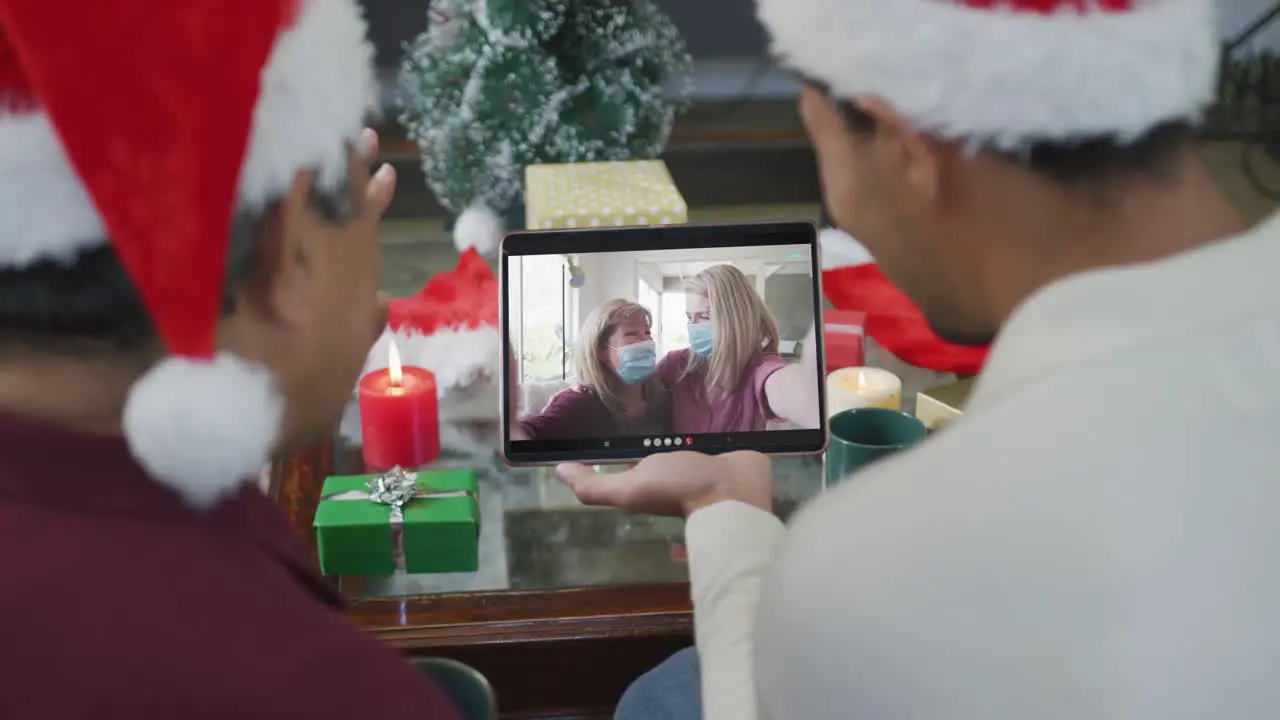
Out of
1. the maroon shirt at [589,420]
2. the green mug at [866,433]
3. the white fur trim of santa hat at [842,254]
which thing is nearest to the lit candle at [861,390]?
the green mug at [866,433]

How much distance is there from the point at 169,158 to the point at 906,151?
0.45 m

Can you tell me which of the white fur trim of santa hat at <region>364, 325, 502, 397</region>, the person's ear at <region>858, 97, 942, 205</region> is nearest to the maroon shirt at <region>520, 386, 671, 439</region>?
the white fur trim of santa hat at <region>364, 325, 502, 397</region>

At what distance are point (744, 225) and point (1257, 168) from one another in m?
2.99

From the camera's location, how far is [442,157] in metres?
1.54

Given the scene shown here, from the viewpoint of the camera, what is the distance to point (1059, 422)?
0.51 metres

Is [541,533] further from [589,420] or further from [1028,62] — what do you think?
[1028,62]

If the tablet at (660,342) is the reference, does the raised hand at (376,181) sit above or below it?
above

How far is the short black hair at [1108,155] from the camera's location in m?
0.66

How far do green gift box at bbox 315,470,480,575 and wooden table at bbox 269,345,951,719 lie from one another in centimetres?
1

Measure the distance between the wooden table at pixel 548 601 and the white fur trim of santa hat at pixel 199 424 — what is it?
0.39m

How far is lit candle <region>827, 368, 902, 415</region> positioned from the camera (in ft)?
3.76

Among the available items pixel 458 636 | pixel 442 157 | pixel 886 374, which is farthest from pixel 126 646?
pixel 442 157

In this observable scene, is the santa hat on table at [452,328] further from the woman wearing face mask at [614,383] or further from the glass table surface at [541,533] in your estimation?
the woman wearing face mask at [614,383]

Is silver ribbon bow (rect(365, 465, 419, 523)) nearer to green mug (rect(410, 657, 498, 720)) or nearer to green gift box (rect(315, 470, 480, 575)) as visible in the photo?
green gift box (rect(315, 470, 480, 575))
